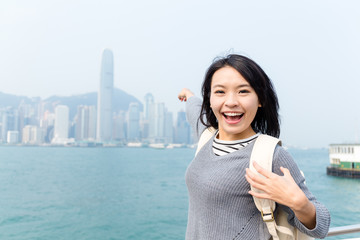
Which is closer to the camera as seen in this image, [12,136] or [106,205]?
[106,205]

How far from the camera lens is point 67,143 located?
251 ft

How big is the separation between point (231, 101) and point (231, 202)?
0.26m

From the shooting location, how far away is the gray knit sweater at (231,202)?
2.25ft

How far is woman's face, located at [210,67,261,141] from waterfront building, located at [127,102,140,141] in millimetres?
84512

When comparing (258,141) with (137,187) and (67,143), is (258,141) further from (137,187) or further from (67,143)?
(67,143)

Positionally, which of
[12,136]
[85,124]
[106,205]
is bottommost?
[106,205]

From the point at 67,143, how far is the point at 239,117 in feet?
268

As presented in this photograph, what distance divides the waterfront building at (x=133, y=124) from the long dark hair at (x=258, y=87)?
84.4 m

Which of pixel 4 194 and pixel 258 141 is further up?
pixel 258 141

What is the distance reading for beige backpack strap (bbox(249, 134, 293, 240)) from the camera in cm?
68

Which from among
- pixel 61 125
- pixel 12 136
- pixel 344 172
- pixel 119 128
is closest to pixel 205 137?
pixel 344 172

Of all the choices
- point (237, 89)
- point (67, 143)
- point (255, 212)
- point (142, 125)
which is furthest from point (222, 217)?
point (142, 125)

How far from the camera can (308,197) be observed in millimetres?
673

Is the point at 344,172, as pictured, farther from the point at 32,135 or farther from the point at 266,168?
the point at 32,135
